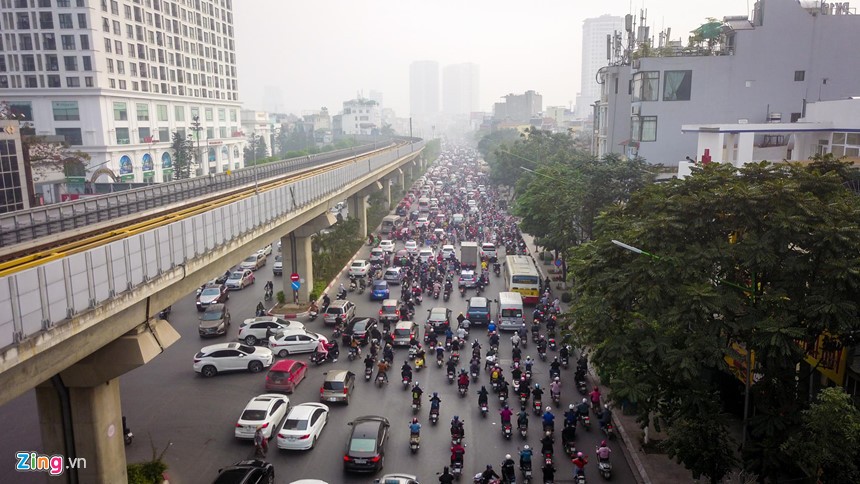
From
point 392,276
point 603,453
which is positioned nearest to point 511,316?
point 392,276

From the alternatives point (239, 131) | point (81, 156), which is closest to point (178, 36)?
point (239, 131)

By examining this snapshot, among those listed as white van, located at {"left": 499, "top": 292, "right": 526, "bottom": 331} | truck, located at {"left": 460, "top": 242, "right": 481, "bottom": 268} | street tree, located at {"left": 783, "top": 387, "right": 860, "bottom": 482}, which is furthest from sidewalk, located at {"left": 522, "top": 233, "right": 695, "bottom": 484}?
truck, located at {"left": 460, "top": 242, "right": 481, "bottom": 268}

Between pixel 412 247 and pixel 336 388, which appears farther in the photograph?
pixel 412 247

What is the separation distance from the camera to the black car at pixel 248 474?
15.6 metres

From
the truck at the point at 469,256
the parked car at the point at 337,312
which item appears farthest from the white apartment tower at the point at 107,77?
the parked car at the point at 337,312

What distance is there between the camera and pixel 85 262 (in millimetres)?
13492

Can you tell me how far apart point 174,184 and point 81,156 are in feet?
98.3

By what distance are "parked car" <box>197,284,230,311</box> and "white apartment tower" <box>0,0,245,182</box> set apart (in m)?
25.3

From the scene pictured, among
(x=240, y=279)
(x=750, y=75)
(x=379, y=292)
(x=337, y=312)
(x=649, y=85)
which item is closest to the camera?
(x=337, y=312)

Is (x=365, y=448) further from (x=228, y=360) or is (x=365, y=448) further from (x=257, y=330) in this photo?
(x=257, y=330)

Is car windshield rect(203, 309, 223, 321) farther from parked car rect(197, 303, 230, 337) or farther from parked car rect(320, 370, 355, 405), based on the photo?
parked car rect(320, 370, 355, 405)

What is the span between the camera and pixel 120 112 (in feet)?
229

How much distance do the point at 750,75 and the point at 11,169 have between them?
47.0m

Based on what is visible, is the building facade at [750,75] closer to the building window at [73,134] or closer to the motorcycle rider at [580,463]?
the motorcycle rider at [580,463]
